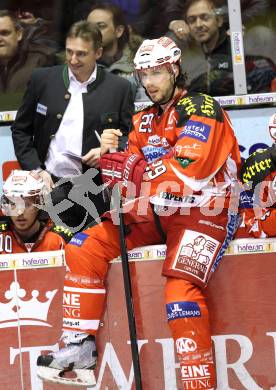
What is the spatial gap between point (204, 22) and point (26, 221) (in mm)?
2389

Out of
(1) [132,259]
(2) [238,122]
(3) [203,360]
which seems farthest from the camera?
(2) [238,122]

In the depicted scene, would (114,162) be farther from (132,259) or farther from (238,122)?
(238,122)

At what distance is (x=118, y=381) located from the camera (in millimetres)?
5859

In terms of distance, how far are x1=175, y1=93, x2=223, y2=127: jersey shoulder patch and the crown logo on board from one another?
3.87 ft

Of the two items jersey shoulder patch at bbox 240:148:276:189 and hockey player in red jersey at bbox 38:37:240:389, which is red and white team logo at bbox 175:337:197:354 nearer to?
hockey player in red jersey at bbox 38:37:240:389

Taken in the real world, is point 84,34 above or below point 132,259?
above

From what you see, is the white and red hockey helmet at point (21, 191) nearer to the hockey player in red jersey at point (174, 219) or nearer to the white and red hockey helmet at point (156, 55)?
the hockey player in red jersey at point (174, 219)

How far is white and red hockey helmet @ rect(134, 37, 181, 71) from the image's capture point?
5824mm

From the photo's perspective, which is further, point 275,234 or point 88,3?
point 88,3

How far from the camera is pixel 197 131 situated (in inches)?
220

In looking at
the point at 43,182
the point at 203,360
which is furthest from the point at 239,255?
the point at 43,182

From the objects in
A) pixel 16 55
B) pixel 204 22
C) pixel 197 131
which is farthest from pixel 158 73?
pixel 16 55

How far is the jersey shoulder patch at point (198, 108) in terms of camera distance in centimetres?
565

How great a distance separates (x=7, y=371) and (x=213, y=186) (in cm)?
151
